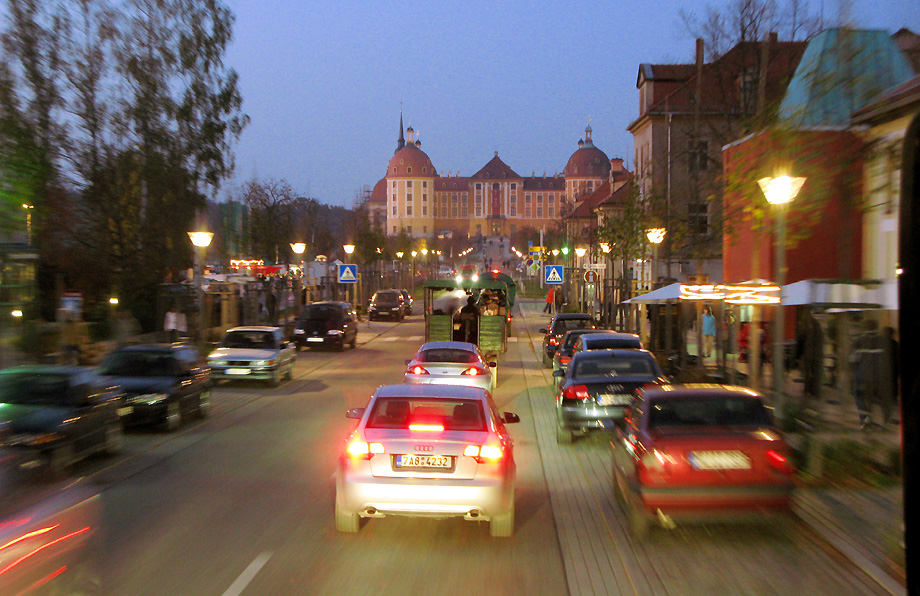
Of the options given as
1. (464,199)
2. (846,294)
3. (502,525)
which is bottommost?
(502,525)

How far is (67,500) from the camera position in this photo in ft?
17.8

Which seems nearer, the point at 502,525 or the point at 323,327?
the point at 502,525

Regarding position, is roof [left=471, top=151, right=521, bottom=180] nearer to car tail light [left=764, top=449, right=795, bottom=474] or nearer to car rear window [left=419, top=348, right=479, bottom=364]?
car rear window [left=419, top=348, right=479, bottom=364]

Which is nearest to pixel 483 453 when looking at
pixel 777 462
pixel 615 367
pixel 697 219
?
pixel 777 462

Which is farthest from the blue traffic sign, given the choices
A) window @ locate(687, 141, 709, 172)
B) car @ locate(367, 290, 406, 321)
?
car @ locate(367, 290, 406, 321)

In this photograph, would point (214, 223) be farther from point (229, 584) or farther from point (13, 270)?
point (229, 584)

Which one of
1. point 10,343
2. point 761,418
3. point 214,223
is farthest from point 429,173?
point 761,418

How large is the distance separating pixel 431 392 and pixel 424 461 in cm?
110

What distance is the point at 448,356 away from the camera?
17219 millimetres

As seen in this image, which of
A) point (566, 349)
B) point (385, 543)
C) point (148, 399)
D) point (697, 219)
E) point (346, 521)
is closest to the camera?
point (385, 543)

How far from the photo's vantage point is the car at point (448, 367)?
16.6 metres

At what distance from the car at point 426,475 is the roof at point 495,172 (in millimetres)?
184287

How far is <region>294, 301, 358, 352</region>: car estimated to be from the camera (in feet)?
105

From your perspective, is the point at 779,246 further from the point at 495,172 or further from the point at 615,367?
the point at 495,172
